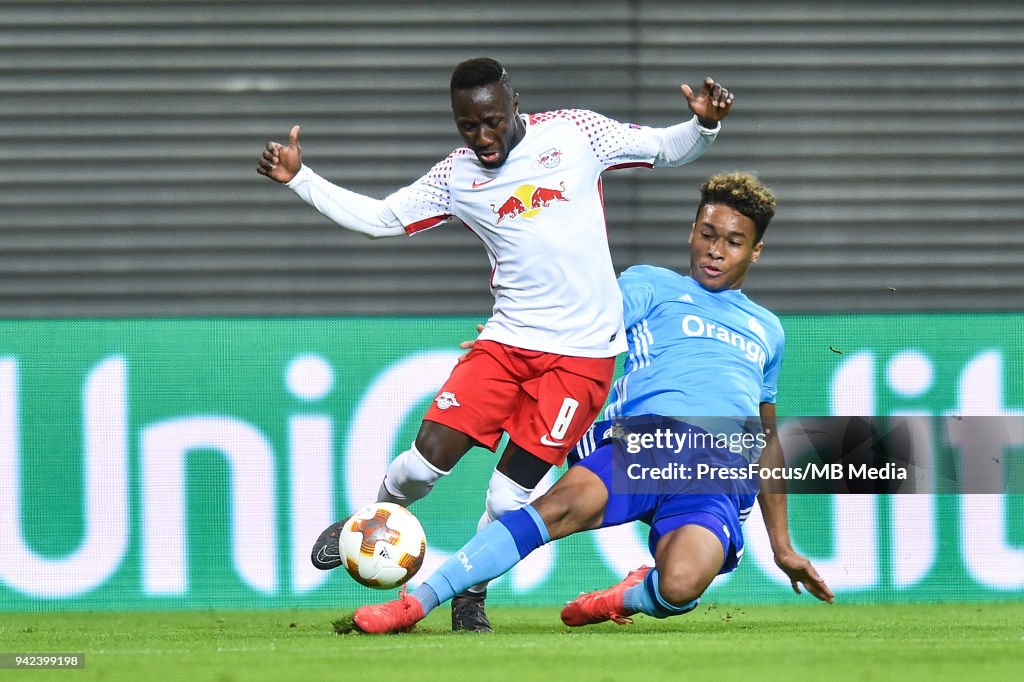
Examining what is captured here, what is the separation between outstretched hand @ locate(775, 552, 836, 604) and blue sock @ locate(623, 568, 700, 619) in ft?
1.38

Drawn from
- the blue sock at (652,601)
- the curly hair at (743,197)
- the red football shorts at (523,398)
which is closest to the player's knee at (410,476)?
the red football shorts at (523,398)

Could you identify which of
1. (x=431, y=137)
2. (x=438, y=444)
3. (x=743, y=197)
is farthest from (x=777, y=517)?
(x=431, y=137)

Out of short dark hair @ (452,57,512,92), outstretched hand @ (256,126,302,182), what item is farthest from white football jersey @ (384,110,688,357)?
outstretched hand @ (256,126,302,182)

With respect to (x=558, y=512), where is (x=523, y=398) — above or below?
above

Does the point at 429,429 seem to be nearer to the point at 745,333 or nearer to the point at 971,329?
the point at 745,333

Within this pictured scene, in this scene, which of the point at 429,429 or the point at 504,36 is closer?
the point at 429,429

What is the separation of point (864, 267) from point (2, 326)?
417cm

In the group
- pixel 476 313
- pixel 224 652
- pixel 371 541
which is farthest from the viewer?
pixel 476 313

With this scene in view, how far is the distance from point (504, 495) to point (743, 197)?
1371 mm

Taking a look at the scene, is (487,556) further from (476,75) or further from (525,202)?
(476,75)

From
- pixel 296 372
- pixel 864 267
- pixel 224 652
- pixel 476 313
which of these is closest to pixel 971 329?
pixel 864 267

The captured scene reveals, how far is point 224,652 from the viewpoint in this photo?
397 cm

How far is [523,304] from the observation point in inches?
187

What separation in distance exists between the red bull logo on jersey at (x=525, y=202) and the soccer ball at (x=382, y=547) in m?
1.05
